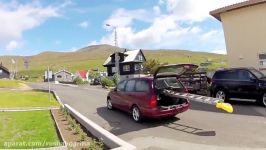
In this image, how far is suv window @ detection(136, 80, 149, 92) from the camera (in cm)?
1164

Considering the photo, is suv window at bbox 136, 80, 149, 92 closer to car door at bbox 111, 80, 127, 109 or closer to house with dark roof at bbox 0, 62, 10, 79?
car door at bbox 111, 80, 127, 109

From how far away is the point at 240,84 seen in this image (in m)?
15.6

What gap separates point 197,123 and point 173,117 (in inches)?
59.1

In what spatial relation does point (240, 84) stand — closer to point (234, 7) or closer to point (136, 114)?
point (136, 114)

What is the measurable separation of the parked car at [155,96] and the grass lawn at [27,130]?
308 centimetres

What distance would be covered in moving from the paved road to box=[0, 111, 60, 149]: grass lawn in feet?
6.62

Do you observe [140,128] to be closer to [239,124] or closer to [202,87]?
[239,124]

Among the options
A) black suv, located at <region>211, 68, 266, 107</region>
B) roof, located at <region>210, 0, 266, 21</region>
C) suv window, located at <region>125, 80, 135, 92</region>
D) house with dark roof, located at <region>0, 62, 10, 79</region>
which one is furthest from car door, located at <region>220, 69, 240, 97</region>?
house with dark roof, located at <region>0, 62, 10, 79</region>

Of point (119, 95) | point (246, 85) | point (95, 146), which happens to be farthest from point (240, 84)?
point (95, 146)

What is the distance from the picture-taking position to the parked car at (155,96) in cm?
1126

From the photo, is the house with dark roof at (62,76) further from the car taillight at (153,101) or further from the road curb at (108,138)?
the car taillight at (153,101)

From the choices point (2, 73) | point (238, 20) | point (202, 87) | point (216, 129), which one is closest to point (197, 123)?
point (216, 129)

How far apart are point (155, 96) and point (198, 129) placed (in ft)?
6.14

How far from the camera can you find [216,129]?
1016cm
